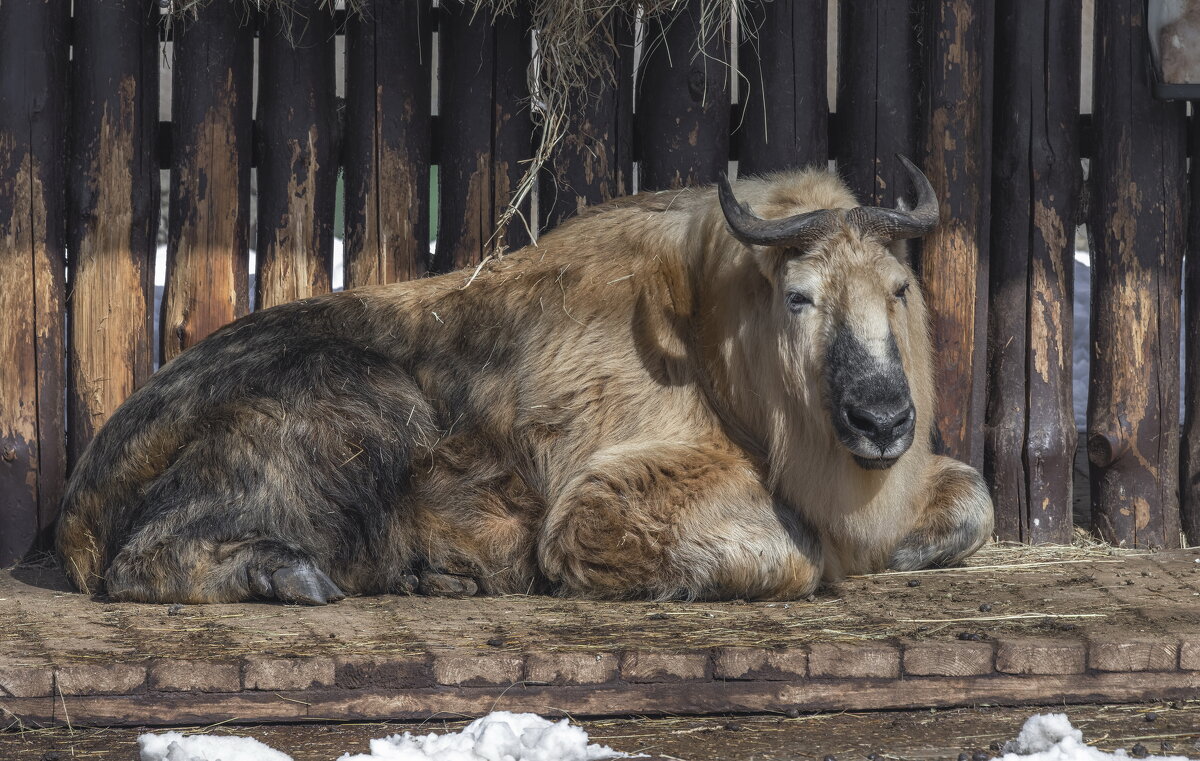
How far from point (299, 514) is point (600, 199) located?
1667mm

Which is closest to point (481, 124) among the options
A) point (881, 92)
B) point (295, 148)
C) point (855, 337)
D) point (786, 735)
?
point (295, 148)

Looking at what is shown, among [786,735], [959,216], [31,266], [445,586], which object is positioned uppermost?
[959,216]

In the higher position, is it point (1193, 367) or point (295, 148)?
point (295, 148)

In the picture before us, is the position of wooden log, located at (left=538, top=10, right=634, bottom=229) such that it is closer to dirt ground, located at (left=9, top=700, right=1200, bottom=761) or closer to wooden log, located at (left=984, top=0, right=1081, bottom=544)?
wooden log, located at (left=984, top=0, right=1081, bottom=544)

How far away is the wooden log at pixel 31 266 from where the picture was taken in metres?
5.17

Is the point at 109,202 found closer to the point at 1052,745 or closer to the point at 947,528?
the point at 947,528

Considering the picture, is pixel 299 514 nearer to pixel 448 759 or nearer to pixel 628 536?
pixel 628 536

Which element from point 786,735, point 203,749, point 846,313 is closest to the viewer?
point 203,749

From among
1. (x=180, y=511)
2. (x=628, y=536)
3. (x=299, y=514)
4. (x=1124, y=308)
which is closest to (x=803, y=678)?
(x=628, y=536)

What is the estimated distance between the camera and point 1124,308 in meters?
5.40

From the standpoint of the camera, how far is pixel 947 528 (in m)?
4.89

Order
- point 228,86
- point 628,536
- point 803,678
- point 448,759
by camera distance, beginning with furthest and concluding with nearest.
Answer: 1. point 228,86
2. point 628,536
3. point 803,678
4. point 448,759

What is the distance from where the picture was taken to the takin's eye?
170 inches

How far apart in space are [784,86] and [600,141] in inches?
28.2
